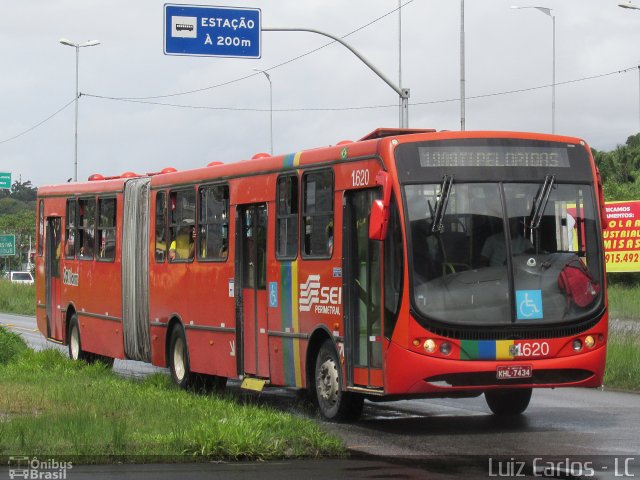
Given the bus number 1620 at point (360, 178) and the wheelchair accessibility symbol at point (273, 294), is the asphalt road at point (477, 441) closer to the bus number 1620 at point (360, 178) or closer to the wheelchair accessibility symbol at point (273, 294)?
the wheelchair accessibility symbol at point (273, 294)

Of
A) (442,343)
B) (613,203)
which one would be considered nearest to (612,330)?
(442,343)

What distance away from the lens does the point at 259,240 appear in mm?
16938

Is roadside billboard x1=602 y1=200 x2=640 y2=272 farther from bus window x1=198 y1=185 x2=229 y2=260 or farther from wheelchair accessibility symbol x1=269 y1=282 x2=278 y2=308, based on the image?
wheelchair accessibility symbol x1=269 y1=282 x2=278 y2=308

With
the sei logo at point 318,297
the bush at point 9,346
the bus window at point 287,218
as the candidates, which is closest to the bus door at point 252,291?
the bus window at point 287,218

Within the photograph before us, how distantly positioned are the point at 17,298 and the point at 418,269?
1883 inches

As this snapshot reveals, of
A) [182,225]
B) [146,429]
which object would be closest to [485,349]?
[146,429]

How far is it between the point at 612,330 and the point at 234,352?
9.24 meters

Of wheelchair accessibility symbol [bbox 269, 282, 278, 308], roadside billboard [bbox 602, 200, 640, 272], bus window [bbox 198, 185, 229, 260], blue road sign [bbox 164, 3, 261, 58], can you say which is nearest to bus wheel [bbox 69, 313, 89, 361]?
blue road sign [bbox 164, 3, 261, 58]

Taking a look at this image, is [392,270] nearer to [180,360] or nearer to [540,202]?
[540,202]

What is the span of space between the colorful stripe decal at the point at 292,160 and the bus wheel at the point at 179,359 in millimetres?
4074

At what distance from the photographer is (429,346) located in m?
13.3

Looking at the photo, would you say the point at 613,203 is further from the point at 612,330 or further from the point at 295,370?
the point at 295,370

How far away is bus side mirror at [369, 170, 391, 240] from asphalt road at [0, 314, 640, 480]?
6.49 feet

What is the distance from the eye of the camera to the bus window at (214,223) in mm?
17906
